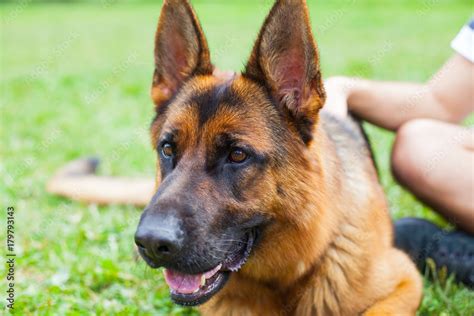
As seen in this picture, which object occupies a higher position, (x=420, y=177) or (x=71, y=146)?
(x=420, y=177)

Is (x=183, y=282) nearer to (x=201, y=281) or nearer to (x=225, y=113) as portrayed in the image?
(x=201, y=281)

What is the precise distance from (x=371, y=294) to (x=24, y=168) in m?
4.52

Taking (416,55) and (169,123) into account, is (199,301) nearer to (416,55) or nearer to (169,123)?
(169,123)

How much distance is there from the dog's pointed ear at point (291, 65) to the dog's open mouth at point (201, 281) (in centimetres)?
74

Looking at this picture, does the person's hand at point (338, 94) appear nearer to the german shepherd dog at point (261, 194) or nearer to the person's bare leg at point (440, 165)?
the person's bare leg at point (440, 165)

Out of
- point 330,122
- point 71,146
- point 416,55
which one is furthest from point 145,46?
point 330,122

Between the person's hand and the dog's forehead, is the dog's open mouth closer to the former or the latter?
the dog's forehead

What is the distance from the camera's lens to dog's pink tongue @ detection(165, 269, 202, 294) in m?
3.07

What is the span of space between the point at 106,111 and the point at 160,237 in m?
6.74

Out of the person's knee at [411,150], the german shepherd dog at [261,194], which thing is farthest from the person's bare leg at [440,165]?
the german shepherd dog at [261,194]

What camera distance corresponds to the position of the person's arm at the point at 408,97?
15.6ft

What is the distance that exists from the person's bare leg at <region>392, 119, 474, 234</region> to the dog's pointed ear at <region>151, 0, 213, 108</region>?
1.73 metres

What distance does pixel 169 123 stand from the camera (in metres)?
3.36

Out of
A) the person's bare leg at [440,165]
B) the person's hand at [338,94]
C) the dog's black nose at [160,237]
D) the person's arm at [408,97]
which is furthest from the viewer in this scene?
the person's arm at [408,97]
